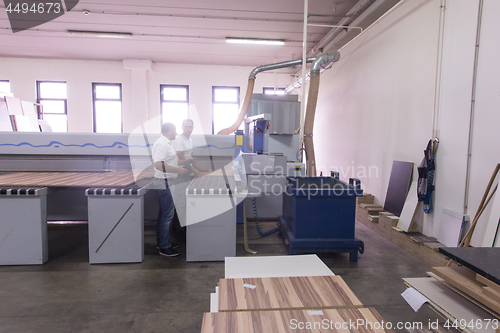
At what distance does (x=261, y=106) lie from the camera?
553 cm

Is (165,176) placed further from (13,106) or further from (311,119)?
(13,106)

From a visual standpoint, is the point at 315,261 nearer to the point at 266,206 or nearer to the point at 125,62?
the point at 266,206

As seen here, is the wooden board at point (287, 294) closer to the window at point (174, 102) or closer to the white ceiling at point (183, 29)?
the white ceiling at point (183, 29)

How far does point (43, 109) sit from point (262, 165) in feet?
23.8

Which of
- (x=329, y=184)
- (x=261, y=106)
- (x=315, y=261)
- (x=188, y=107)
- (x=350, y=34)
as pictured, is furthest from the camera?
(x=188, y=107)

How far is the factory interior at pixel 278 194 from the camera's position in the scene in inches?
45.8

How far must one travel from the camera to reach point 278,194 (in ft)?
11.9

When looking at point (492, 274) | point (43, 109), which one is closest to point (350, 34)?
point (492, 274)

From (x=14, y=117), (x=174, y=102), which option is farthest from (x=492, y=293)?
(x=174, y=102)

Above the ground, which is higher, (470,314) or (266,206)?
(470,314)

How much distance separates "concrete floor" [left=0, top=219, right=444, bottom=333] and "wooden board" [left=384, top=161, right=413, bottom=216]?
0.64m

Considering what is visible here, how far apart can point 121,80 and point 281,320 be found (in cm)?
810

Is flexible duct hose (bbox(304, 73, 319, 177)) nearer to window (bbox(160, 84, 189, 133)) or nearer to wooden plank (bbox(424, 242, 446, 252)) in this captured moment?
wooden plank (bbox(424, 242, 446, 252))

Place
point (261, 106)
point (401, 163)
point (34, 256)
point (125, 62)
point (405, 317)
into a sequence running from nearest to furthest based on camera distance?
point (405, 317), point (34, 256), point (401, 163), point (261, 106), point (125, 62)
